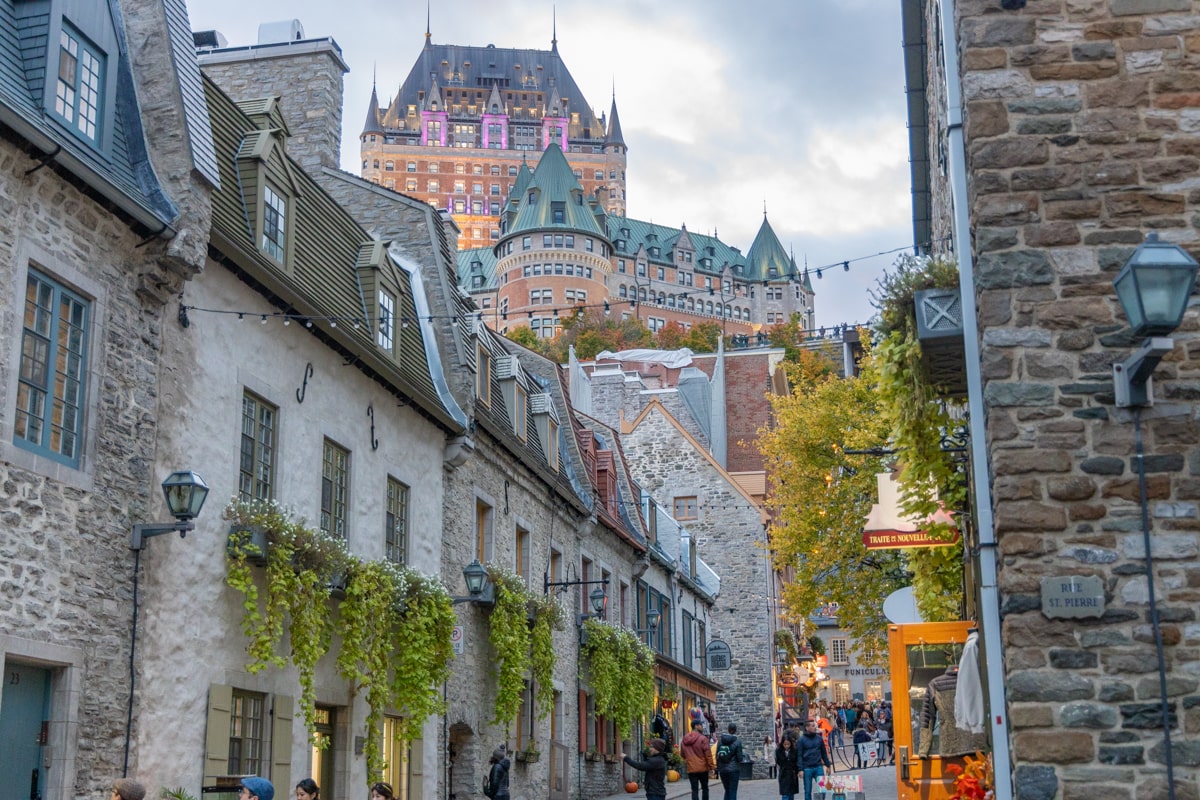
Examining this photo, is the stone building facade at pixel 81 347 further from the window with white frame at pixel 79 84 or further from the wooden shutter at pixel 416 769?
the wooden shutter at pixel 416 769

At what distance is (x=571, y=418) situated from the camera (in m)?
29.0

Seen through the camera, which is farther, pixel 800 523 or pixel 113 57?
pixel 800 523

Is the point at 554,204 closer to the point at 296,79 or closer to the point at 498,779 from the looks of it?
the point at 296,79

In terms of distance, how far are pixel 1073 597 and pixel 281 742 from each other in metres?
8.55

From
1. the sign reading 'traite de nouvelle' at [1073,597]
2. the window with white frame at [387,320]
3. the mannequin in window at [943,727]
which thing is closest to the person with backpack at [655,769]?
the mannequin in window at [943,727]

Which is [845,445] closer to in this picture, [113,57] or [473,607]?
[473,607]

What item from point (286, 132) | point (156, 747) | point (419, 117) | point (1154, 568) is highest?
point (419, 117)

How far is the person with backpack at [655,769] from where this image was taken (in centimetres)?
1902

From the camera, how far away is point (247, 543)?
13.5 meters

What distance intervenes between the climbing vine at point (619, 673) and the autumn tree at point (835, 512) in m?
3.36

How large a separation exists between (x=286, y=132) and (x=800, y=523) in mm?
14419

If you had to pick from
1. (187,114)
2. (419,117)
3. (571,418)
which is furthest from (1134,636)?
(419,117)

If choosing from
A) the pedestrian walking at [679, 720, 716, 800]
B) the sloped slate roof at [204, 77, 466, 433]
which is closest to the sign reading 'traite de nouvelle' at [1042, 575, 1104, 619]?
the sloped slate roof at [204, 77, 466, 433]

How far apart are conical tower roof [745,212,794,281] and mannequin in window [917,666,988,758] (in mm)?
137881
